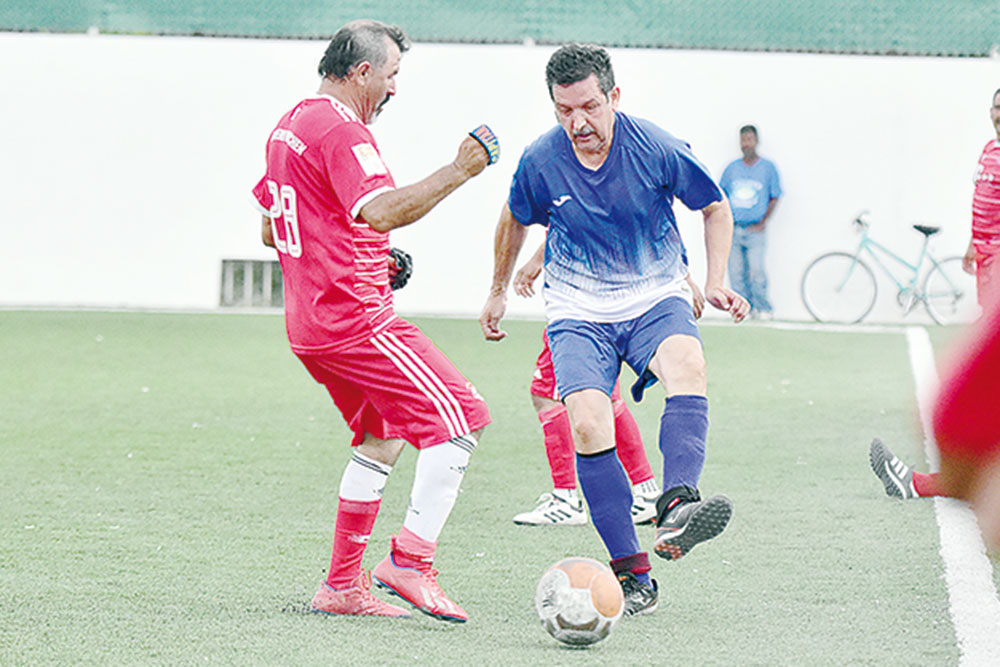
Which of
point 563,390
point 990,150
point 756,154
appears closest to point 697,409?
point 563,390

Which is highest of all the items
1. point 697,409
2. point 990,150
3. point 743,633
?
point 990,150

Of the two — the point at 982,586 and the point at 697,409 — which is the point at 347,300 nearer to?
the point at 697,409

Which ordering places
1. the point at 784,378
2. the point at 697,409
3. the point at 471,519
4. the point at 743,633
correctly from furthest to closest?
the point at 784,378 → the point at 471,519 → the point at 697,409 → the point at 743,633

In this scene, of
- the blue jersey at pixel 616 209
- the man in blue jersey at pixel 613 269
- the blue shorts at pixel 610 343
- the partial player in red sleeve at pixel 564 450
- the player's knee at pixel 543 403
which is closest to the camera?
the man in blue jersey at pixel 613 269

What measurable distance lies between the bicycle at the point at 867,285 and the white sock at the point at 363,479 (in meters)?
12.9

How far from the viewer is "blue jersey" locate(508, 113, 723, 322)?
15.8 feet

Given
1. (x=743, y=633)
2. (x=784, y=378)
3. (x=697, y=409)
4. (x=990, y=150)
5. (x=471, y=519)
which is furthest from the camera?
(x=784, y=378)

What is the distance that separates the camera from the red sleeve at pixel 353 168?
4168 mm

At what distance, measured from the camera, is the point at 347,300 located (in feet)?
14.3

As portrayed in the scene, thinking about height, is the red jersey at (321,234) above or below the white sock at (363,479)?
above

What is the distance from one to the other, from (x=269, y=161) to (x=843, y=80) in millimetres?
14210

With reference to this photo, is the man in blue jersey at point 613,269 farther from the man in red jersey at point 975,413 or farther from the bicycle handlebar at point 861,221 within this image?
the bicycle handlebar at point 861,221

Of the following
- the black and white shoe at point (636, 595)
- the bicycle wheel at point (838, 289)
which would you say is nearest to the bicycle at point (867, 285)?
the bicycle wheel at point (838, 289)

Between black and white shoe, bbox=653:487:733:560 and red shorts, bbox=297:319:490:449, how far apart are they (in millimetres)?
668
